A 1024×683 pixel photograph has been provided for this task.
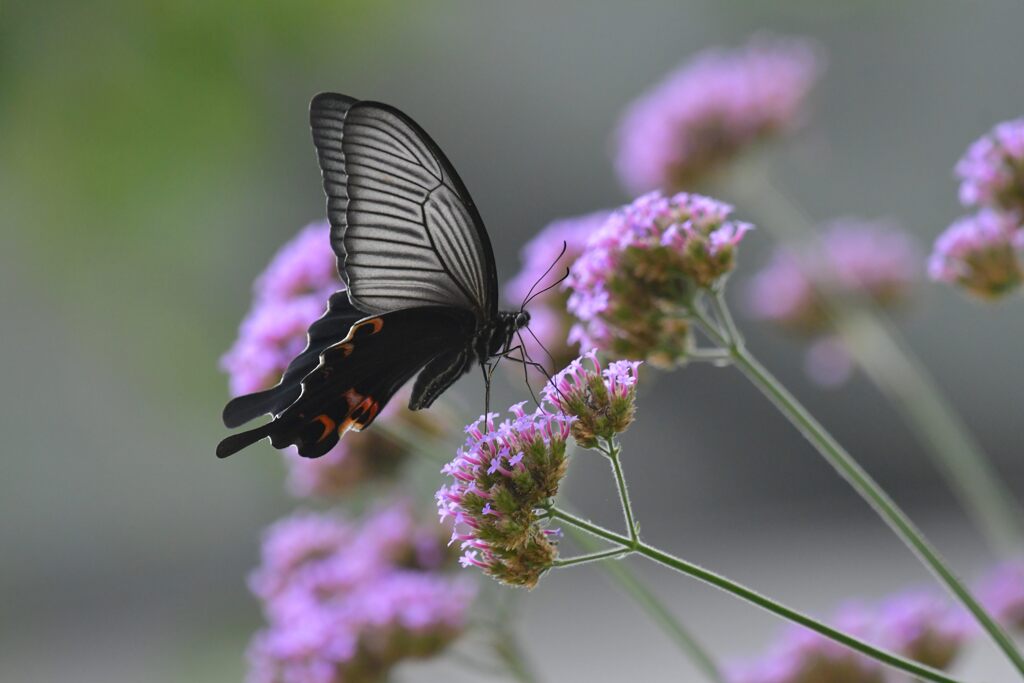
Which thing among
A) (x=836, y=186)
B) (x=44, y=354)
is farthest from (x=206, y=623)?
(x=836, y=186)

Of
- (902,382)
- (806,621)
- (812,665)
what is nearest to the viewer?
(806,621)

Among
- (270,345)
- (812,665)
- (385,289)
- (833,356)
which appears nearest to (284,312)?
(270,345)

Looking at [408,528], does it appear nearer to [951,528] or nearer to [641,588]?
[641,588]

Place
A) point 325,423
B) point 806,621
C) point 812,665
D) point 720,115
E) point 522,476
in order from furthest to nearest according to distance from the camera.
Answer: point 720,115
point 812,665
point 325,423
point 522,476
point 806,621

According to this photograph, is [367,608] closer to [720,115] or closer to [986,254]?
[986,254]

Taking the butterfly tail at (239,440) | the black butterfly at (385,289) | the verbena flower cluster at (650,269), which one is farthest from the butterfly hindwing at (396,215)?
the butterfly tail at (239,440)

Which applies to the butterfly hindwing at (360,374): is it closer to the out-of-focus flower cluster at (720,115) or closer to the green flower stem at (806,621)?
the green flower stem at (806,621)
